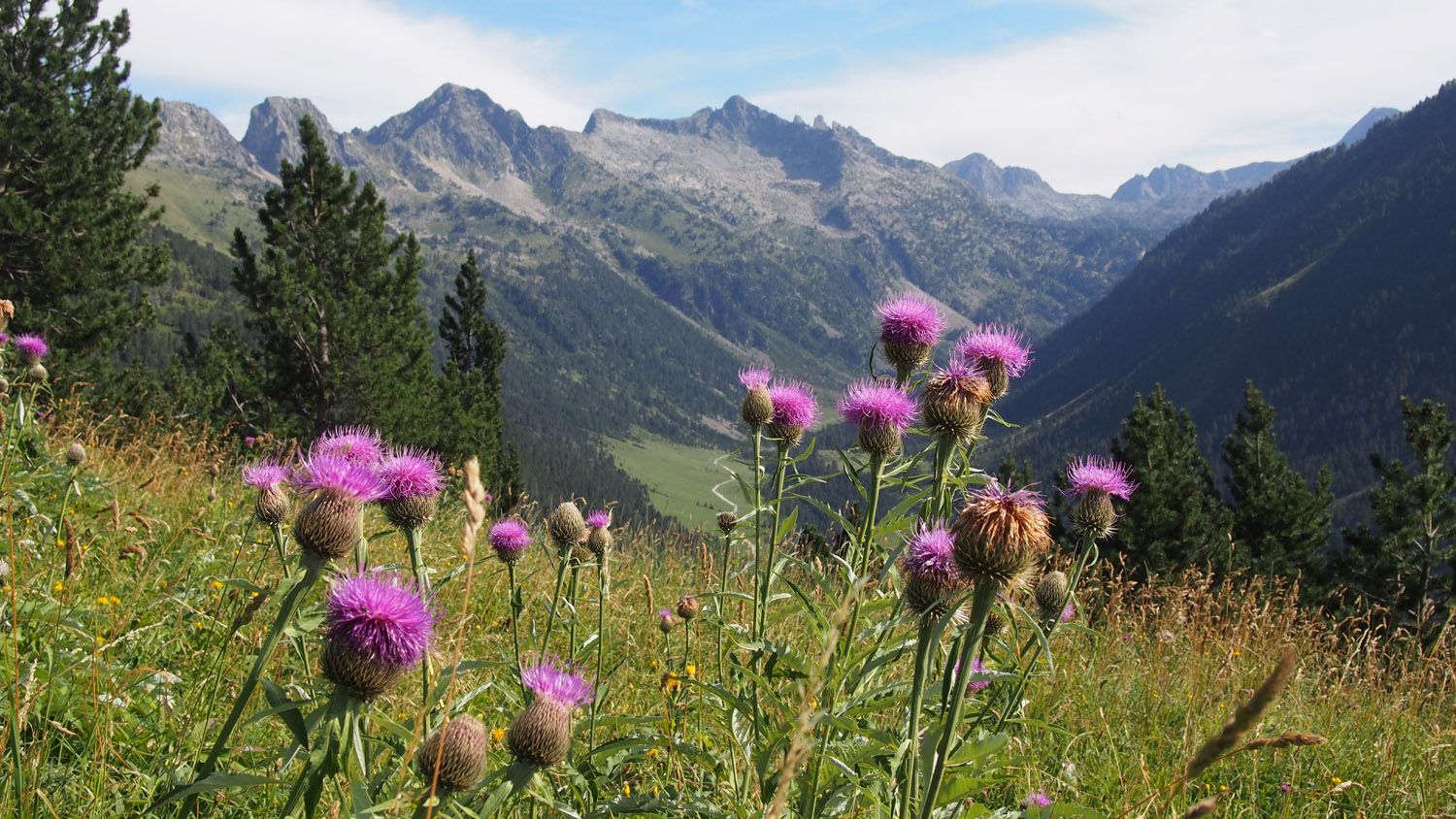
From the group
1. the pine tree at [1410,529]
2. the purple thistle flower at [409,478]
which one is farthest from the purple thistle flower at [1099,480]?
the pine tree at [1410,529]

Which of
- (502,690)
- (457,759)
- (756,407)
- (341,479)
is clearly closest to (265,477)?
(341,479)

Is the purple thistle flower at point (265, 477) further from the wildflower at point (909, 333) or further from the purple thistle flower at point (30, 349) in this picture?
the purple thistle flower at point (30, 349)

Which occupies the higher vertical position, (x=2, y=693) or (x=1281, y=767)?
(x=2, y=693)

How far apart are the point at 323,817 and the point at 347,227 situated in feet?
78.1

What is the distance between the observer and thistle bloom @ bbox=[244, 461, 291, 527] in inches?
124

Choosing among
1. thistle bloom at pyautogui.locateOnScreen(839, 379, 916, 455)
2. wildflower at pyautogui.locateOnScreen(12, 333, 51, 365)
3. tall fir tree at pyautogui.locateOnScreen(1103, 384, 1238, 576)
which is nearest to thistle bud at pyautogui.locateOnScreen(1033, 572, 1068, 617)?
thistle bloom at pyautogui.locateOnScreen(839, 379, 916, 455)

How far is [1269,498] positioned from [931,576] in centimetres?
4340

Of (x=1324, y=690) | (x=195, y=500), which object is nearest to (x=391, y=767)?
(x=195, y=500)

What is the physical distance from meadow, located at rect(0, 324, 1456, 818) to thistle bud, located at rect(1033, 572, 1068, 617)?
0.16 meters

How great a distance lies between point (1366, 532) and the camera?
1340 inches

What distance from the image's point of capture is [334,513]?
88.0 inches

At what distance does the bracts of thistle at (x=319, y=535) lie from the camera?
195cm

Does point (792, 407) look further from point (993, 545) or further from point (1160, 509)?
point (1160, 509)

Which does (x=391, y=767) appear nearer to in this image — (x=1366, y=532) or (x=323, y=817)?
(x=323, y=817)
